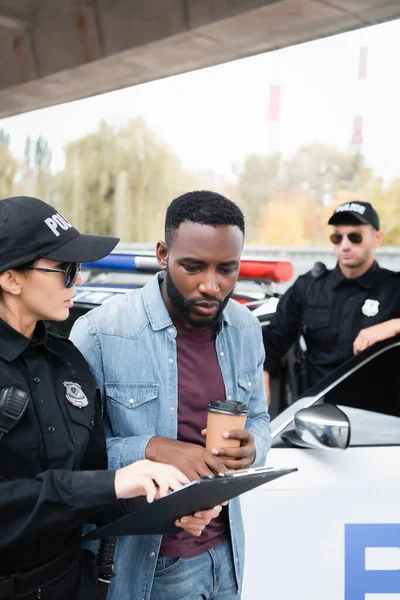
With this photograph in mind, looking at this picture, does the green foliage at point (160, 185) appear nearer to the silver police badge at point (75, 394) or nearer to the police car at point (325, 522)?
the police car at point (325, 522)

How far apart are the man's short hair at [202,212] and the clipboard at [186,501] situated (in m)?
0.59

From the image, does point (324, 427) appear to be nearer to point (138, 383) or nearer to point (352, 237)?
point (138, 383)

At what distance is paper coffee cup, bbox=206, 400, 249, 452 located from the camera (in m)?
1.50

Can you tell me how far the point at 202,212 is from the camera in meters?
1.71

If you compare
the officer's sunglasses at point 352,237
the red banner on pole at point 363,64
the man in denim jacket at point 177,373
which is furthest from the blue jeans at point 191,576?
the red banner on pole at point 363,64

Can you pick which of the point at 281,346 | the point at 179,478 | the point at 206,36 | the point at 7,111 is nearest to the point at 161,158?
the point at 7,111

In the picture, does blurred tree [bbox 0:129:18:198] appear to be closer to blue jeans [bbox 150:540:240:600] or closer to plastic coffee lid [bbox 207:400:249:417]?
blue jeans [bbox 150:540:240:600]

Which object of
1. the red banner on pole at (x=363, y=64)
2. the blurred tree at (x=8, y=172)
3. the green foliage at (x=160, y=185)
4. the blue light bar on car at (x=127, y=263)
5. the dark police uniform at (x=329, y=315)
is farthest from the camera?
the red banner on pole at (x=363, y=64)

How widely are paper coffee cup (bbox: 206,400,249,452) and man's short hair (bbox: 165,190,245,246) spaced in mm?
421

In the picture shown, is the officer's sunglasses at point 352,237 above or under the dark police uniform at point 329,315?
above

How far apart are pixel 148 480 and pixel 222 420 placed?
0.25m

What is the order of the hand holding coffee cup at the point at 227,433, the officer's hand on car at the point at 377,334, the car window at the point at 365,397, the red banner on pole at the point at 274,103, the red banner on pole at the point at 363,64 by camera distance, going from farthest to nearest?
the red banner on pole at the point at 274,103 → the red banner on pole at the point at 363,64 → the officer's hand on car at the point at 377,334 → the car window at the point at 365,397 → the hand holding coffee cup at the point at 227,433

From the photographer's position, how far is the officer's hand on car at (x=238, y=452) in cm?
152

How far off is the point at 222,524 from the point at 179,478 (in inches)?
18.9
